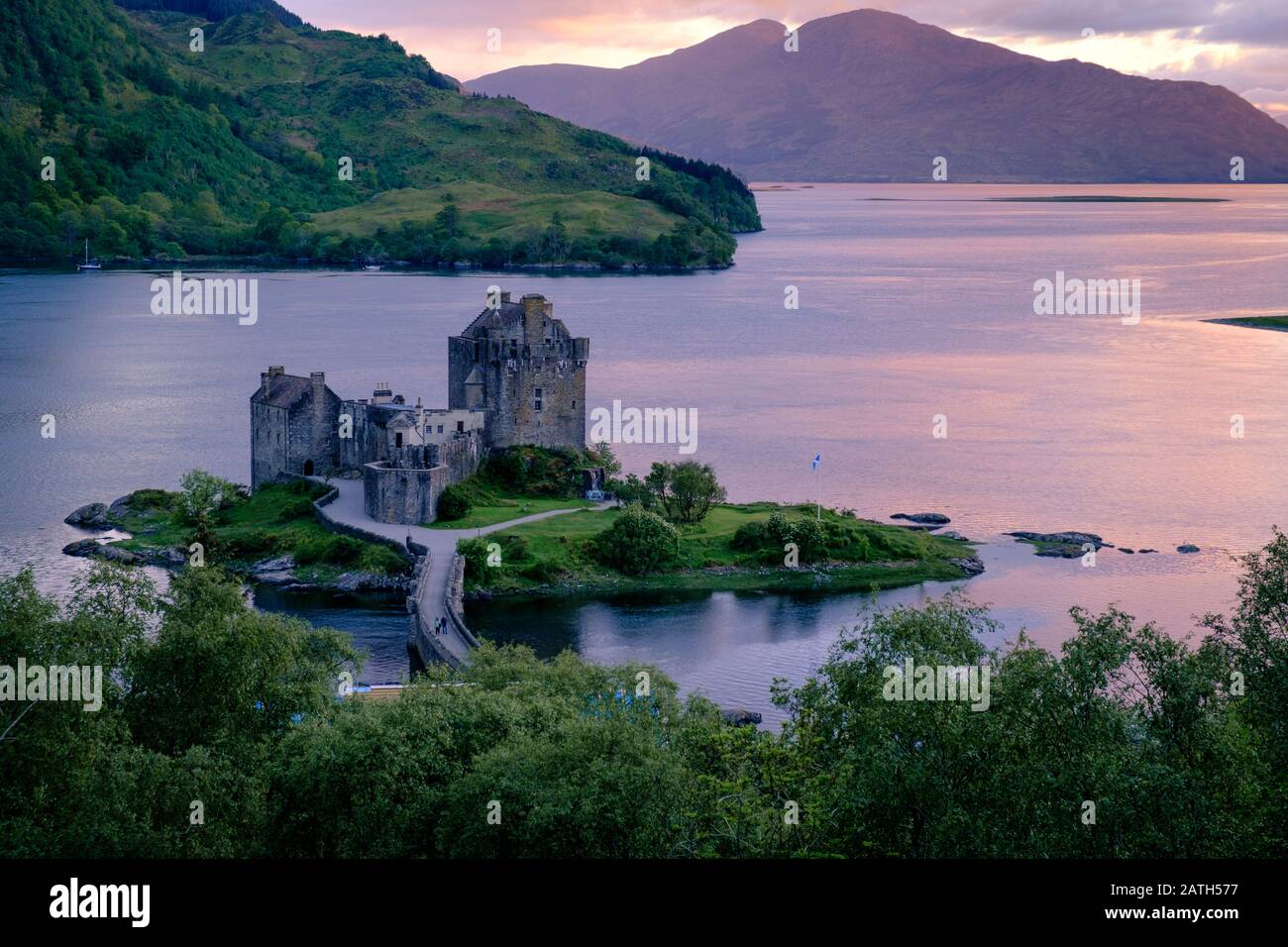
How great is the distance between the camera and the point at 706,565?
63062mm

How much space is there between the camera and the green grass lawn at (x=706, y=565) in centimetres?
6028

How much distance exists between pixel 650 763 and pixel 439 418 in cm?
4364

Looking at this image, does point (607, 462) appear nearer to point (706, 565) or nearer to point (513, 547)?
point (706, 565)

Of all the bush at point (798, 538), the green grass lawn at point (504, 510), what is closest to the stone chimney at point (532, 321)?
the green grass lawn at point (504, 510)

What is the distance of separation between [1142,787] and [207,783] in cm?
1482

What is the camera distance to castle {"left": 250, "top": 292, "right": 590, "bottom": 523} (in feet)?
209

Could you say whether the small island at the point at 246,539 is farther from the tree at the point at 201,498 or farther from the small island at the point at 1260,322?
the small island at the point at 1260,322

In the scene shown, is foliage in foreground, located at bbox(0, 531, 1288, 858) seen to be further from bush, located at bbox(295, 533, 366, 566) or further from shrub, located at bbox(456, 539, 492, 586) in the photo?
bush, located at bbox(295, 533, 366, 566)

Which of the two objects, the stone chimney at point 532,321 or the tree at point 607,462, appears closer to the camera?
the stone chimney at point 532,321

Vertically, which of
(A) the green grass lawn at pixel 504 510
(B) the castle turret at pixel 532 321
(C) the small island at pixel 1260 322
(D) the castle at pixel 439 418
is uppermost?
(C) the small island at pixel 1260 322

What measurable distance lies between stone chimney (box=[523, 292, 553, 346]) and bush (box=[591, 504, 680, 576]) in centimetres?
→ 1282
